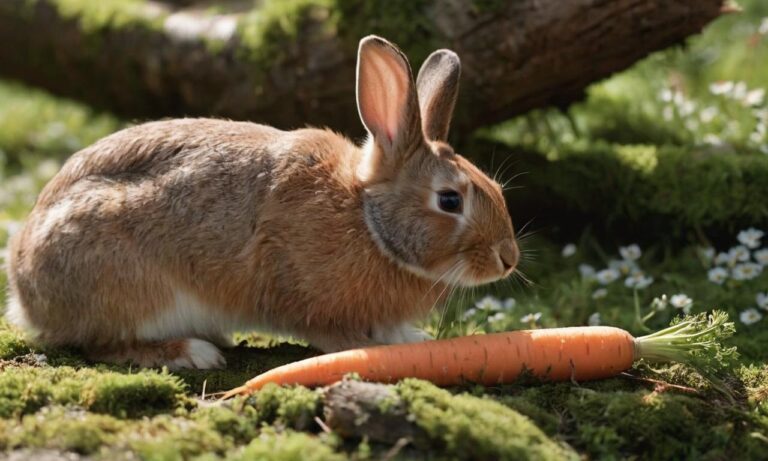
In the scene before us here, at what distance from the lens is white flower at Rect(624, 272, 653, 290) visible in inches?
237

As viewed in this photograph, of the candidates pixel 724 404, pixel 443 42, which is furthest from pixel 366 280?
pixel 443 42

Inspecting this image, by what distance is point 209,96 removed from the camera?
307 inches

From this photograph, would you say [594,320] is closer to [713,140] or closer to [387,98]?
[387,98]

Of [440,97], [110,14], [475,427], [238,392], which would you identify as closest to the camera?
[475,427]

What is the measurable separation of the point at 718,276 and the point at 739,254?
0.84 feet

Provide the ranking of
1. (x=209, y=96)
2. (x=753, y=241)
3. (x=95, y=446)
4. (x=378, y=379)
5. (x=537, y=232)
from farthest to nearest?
(x=209, y=96) < (x=537, y=232) < (x=753, y=241) < (x=378, y=379) < (x=95, y=446)

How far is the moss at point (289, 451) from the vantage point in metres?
3.66

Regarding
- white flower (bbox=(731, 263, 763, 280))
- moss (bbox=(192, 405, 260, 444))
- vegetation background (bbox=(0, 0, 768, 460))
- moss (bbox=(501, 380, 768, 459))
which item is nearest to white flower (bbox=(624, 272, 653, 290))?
vegetation background (bbox=(0, 0, 768, 460))

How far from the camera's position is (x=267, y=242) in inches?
194

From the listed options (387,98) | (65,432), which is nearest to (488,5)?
(387,98)

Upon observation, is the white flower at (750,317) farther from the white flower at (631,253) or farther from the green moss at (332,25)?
the green moss at (332,25)

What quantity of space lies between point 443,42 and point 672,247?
2039 millimetres

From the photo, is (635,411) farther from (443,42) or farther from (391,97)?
(443,42)

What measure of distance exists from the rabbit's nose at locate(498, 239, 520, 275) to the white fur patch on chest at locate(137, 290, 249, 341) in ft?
4.36
